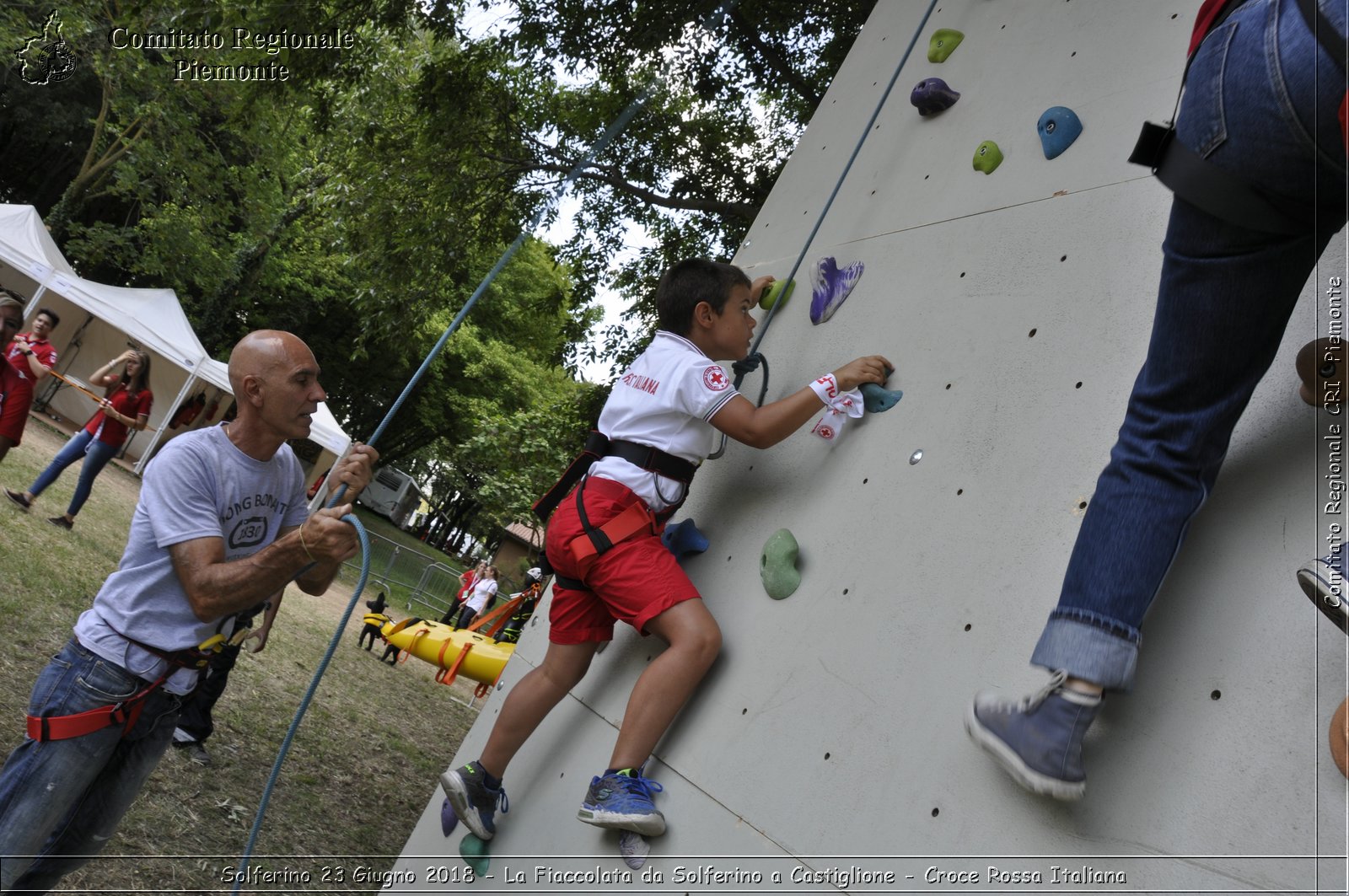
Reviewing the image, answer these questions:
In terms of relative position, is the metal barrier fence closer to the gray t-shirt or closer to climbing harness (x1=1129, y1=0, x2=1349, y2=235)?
the gray t-shirt

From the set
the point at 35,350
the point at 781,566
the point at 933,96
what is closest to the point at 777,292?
the point at 933,96

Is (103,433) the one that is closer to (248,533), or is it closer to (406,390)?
(406,390)

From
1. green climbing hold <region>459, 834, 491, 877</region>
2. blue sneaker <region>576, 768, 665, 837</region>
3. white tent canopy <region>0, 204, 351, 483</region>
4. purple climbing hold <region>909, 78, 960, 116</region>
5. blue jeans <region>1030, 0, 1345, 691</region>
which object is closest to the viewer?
blue jeans <region>1030, 0, 1345, 691</region>

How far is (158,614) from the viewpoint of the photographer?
8.15 feet

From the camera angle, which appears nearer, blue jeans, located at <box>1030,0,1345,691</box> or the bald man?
blue jeans, located at <box>1030,0,1345,691</box>

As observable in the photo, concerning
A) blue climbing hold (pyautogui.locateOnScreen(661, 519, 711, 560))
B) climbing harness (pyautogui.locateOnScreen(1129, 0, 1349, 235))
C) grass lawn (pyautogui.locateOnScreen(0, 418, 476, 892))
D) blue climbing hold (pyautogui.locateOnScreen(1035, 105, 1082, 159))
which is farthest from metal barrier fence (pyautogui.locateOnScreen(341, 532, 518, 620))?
climbing harness (pyautogui.locateOnScreen(1129, 0, 1349, 235))

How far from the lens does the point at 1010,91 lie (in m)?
2.88

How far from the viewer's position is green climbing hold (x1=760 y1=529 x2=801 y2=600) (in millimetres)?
2441

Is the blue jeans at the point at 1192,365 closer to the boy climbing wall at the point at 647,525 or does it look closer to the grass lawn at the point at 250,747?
the boy climbing wall at the point at 647,525

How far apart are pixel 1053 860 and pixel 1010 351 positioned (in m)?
1.12

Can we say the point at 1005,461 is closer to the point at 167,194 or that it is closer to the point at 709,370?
the point at 709,370

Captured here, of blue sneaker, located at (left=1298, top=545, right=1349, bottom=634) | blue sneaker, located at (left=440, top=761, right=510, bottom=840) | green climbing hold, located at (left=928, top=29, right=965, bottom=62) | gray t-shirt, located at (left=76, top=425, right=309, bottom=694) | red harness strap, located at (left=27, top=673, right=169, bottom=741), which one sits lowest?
red harness strap, located at (left=27, top=673, right=169, bottom=741)

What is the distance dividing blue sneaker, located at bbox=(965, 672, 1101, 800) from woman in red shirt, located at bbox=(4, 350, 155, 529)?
877 cm

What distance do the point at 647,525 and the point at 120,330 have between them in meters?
18.3
